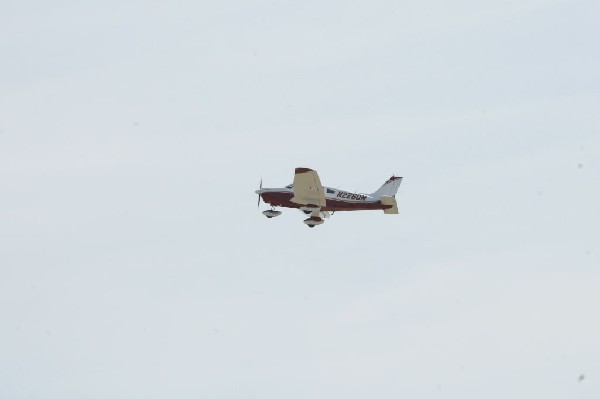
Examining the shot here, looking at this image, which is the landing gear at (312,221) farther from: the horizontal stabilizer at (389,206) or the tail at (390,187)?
the tail at (390,187)

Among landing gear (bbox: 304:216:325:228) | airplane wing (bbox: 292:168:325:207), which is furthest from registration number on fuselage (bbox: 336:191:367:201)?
landing gear (bbox: 304:216:325:228)

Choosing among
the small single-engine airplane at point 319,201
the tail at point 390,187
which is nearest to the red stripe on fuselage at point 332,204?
the small single-engine airplane at point 319,201

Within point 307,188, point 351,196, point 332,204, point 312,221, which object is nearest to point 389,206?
point 351,196

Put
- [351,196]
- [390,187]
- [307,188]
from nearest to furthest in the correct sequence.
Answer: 1. [307,188]
2. [351,196]
3. [390,187]

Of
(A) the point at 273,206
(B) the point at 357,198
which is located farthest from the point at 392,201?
(A) the point at 273,206

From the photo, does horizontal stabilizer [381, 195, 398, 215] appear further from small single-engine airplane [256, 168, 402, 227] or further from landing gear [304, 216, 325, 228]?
landing gear [304, 216, 325, 228]

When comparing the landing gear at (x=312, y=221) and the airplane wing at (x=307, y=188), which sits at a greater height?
the airplane wing at (x=307, y=188)

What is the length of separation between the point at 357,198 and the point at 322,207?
10.4ft

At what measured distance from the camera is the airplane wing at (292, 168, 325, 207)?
101 m

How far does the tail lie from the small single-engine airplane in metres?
2.34

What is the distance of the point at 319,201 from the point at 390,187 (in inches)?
339

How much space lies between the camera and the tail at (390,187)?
108812 mm

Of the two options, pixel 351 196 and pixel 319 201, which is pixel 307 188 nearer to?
pixel 319 201

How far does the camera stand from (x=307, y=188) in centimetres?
10244
